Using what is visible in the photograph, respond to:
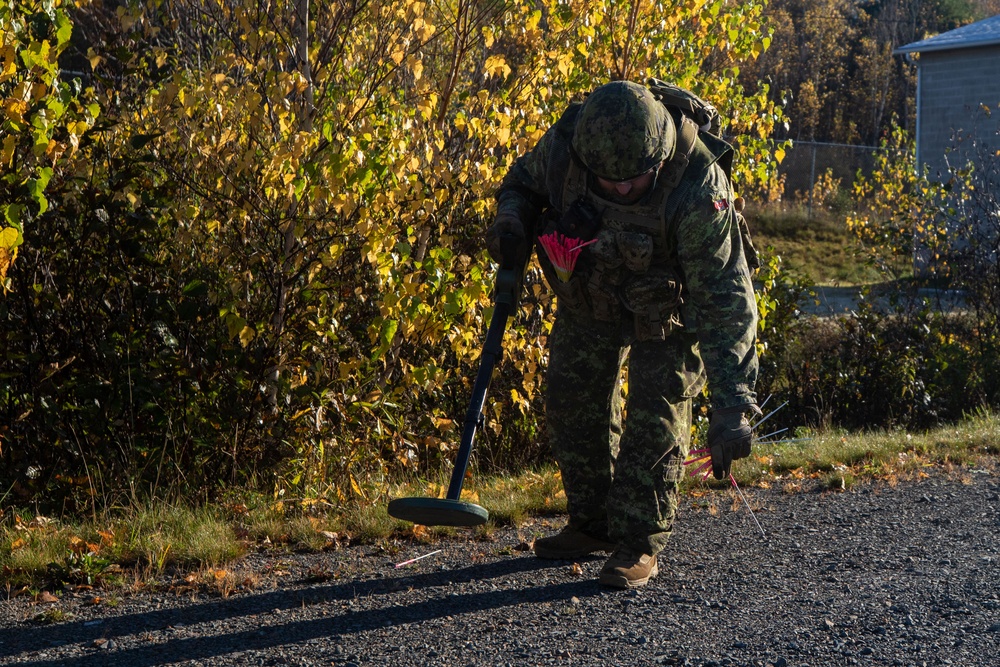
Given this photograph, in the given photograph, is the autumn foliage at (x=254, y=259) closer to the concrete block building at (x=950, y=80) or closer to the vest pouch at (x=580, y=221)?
the vest pouch at (x=580, y=221)

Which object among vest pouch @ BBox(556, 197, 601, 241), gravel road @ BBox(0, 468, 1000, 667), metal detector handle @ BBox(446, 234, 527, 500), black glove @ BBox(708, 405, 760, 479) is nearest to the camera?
gravel road @ BBox(0, 468, 1000, 667)

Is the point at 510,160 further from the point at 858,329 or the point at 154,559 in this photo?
the point at 858,329

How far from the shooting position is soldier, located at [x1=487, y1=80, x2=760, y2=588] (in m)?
3.65

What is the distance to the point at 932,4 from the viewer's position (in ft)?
124

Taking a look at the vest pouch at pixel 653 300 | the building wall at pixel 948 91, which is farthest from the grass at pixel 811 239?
the vest pouch at pixel 653 300

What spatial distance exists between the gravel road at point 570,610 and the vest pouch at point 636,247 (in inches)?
44.3

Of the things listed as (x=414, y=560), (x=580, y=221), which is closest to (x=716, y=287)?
(x=580, y=221)

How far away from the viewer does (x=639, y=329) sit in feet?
12.8

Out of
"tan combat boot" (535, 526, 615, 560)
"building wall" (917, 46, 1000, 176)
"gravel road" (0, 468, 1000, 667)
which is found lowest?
"gravel road" (0, 468, 1000, 667)

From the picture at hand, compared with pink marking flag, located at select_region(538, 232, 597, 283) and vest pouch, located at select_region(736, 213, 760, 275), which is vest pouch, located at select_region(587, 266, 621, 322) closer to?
pink marking flag, located at select_region(538, 232, 597, 283)

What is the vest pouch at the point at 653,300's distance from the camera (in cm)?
382

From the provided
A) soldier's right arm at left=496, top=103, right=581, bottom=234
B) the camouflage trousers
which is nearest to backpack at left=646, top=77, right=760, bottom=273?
soldier's right arm at left=496, top=103, right=581, bottom=234

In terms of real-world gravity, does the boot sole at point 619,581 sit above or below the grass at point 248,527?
below

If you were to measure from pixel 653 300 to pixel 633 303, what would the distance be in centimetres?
7
